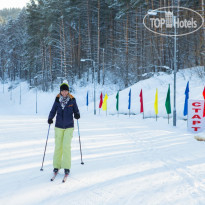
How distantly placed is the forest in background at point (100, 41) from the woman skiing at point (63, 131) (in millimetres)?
24849

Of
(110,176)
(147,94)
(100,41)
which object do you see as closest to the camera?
(110,176)

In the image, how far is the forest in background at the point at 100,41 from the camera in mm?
30141

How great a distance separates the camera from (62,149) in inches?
191

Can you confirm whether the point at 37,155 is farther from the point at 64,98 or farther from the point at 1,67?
the point at 1,67

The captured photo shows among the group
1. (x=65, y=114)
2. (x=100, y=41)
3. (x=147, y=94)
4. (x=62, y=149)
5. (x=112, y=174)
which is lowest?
(x=112, y=174)

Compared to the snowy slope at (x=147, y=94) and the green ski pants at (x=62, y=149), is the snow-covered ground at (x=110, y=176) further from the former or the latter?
the snowy slope at (x=147, y=94)

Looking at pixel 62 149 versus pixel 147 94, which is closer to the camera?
pixel 62 149

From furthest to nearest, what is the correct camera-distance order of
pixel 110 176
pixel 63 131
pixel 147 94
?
A: pixel 147 94 < pixel 63 131 < pixel 110 176

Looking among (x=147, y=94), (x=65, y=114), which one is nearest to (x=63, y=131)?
(x=65, y=114)

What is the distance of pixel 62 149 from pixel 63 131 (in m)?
0.42

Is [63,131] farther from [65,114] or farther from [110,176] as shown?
[110,176]

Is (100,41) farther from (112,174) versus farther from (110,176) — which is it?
(110,176)

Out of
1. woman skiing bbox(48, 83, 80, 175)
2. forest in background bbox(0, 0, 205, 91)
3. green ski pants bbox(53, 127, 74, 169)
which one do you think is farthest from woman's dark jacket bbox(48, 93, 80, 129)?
forest in background bbox(0, 0, 205, 91)

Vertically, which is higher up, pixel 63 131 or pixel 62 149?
pixel 63 131
